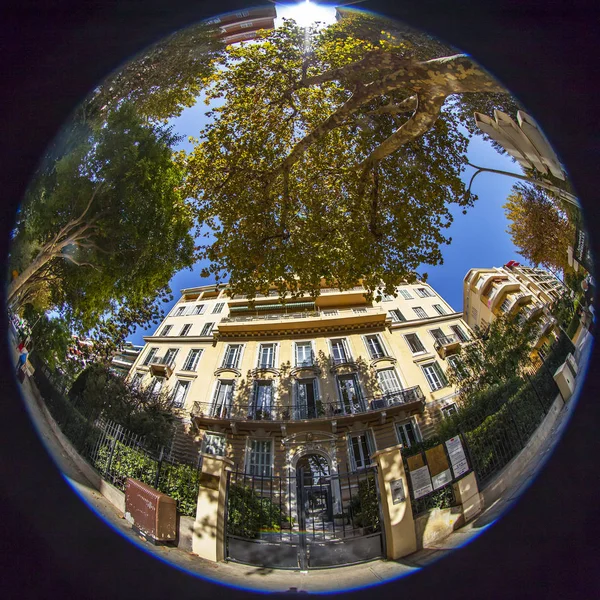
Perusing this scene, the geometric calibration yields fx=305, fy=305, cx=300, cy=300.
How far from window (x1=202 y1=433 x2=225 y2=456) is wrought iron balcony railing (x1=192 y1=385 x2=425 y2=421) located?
10 centimetres

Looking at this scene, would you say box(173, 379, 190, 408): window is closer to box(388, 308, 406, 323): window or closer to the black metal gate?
the black metal gate

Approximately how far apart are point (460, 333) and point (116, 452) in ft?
6.74

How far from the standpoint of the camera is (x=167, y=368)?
70.5 inches

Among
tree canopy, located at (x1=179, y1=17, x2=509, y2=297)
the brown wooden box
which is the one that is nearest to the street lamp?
tree canopy, located at (x1=179, y1=17, x2=509, y2=297)

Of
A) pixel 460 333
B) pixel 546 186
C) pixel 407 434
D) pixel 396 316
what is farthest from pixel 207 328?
pixel 546 186

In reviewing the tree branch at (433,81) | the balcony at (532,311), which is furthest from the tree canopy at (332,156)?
the balcony at (532,311)

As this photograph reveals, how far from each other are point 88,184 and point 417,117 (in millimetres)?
2103

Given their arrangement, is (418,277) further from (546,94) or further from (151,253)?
(151,253)

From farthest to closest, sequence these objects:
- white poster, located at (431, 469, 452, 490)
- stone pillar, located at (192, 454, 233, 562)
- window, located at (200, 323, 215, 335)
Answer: window, located at (200, 323, 215, 335), white poster, located at (431, 469, 452, 490), stone pillar, located at (192, 454, 233, 562)

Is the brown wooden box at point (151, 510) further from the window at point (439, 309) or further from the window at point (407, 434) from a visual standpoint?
the window at point (439, 309)

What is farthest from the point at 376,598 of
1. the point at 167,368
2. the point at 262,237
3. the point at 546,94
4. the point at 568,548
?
the point at 546,94

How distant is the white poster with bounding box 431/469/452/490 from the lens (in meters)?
1.55

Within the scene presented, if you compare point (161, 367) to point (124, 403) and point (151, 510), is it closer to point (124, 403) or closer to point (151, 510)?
point (124, 403)

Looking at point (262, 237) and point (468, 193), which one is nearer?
point (468, 193)
